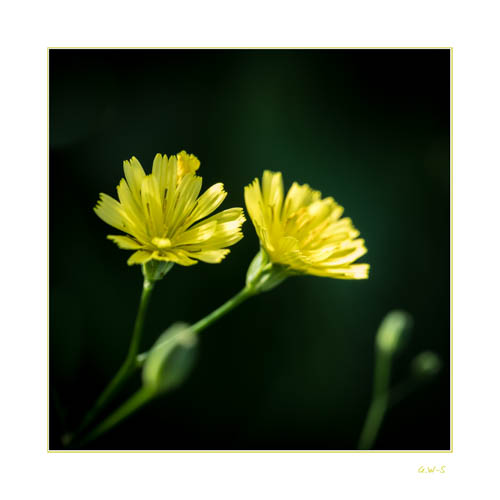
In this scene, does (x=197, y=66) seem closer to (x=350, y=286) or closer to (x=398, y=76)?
(x=398, y=76)

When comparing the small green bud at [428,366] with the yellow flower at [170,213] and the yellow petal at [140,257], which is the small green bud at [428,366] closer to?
the yellow flower at [170,213]

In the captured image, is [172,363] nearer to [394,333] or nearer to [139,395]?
[139,395]

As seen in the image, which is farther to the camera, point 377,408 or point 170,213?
point 377,408

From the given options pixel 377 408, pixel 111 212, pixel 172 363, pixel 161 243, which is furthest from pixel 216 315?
pixel 377 408

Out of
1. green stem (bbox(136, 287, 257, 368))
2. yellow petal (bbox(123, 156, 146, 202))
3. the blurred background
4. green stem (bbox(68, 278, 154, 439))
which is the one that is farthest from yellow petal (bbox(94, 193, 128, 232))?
the blurred background

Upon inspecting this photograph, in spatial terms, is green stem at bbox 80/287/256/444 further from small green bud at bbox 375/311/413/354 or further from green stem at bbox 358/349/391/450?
green stem at bbox 358/349/391/450

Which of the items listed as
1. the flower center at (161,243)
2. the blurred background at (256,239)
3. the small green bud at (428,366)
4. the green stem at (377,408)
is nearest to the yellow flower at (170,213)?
the flower center at (161,243)
